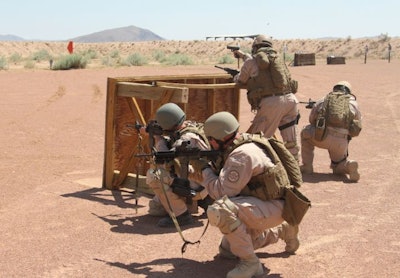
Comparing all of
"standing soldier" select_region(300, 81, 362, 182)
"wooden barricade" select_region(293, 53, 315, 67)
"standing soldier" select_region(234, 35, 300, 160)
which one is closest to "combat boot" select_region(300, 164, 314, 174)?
"standing soldier" select_region(300, 81, 362, 182)

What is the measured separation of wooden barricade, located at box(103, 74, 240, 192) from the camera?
725cm

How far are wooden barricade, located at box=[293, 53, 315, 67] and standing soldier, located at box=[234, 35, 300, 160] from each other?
2680cm

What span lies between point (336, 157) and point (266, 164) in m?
4.57

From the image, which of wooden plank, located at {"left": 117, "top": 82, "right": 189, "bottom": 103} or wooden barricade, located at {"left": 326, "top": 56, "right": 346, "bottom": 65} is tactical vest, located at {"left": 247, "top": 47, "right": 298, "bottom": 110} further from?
wooden barricade, located at {"left": 326, "top": 56, "right": 346, "bottom": 65}

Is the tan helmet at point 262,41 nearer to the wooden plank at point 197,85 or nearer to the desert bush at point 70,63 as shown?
the wooden plank at point 197,85

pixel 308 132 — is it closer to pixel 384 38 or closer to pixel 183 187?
pixel 183 187

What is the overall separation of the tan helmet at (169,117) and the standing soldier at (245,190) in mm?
1253

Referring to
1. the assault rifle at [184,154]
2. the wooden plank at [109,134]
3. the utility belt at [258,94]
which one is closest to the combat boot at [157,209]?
the wooden plank at [109,134]

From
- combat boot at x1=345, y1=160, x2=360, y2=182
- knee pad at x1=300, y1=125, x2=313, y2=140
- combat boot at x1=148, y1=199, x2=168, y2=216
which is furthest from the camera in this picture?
knee pad at x1=300, y1=125, x2=313, y2=140

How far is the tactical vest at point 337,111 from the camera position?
28.5 feet

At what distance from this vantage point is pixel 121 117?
25.6 feet

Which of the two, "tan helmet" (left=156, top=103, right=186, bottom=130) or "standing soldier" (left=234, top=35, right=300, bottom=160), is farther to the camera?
"standing soldier" (left=234, top=35, right=300, bottom=160)

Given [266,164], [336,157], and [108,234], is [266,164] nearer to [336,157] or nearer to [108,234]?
[108,234]

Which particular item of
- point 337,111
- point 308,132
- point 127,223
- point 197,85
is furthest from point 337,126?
point 127,223
